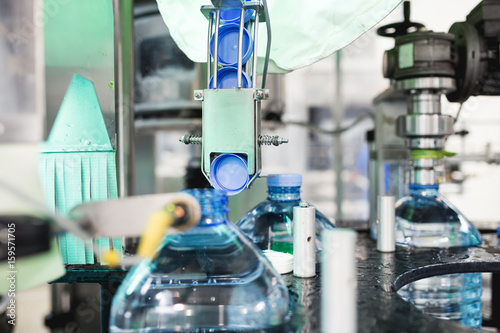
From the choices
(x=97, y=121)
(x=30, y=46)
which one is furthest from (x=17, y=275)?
(x=30, y=46)

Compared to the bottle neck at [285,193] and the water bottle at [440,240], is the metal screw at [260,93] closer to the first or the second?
the bottle neck at [285,193]

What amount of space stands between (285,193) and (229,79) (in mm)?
282

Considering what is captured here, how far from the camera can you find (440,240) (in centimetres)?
99

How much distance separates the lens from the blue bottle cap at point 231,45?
2.43 feet

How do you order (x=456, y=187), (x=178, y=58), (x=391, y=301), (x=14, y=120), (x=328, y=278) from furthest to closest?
(x=456, y=187) → (x=178, y=58) → (x=14, y=120) → (x=391, y=301) → (x=328, y=278)

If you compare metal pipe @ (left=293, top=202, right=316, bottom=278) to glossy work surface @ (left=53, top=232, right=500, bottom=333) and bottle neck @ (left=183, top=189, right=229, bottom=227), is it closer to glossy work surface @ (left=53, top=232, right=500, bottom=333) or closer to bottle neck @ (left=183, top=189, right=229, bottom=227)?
glossy work surface @ (left=53, top=232, right=500, bottom=333)

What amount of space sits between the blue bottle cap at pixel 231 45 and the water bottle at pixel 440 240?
0.59 meters

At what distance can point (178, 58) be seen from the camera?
80.8 inches

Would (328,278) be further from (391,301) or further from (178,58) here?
(178,58)

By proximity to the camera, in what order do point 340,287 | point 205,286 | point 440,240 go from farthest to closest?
point 440,240
point 205,286
point 340,287

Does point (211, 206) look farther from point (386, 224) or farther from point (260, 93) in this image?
point (386, 224)

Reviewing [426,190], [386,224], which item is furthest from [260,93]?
[426,190]

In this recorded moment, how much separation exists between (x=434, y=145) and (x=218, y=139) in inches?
23.8

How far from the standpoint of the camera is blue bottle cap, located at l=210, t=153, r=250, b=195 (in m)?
0.72
